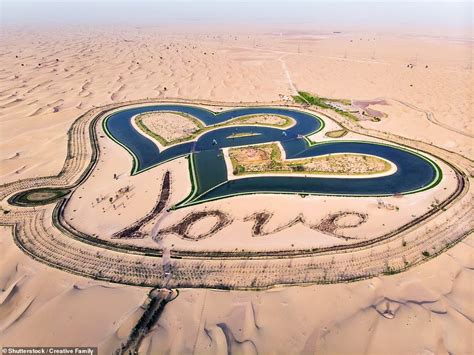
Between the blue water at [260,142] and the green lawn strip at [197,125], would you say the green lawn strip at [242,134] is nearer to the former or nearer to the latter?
the green lawn strip at [197,125]

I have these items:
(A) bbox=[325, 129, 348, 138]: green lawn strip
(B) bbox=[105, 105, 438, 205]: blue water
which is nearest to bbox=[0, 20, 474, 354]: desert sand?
(A) bbox=[325, 129, 348, 138]: green lawn strip

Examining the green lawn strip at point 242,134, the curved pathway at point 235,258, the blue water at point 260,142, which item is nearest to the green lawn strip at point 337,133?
the blue water at point 260,142

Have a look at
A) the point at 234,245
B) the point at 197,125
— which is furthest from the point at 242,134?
the point at 234,245

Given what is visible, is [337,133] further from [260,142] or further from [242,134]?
[242,134]

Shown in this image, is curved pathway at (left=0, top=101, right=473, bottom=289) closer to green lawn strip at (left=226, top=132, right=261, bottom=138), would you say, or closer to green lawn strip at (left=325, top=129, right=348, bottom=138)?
green lawn strip at (left=325, top=129, right=348, bottom=138)

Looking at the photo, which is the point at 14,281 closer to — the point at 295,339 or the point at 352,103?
the point at 295,339

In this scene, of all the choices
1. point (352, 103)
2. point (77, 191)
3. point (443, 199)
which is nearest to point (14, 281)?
point (77, 191)
